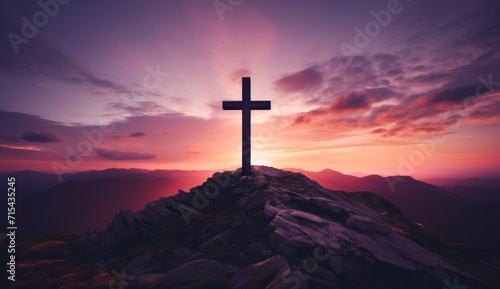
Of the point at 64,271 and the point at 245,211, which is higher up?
the point at 245,211

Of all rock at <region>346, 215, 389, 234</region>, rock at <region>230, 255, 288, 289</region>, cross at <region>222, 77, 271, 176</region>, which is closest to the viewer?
rock at <region>230, 255, 288, 289</region>

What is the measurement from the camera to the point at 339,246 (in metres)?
13.3

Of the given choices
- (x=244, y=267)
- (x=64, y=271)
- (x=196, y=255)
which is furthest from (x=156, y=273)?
(x=64, y=271)

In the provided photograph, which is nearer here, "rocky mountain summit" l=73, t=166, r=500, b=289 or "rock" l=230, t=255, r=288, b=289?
"rock" l=230, t=255, r=288, b=289

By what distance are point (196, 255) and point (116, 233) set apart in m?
7.35

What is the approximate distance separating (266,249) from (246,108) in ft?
46.0

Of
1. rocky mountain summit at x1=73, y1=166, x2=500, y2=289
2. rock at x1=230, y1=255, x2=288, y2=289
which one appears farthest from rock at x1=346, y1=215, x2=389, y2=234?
rock at x1=230, y1=255, x2=288, y2=289

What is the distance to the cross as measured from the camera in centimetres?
2347

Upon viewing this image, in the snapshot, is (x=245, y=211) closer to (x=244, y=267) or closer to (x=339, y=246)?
(x=244, y=267)

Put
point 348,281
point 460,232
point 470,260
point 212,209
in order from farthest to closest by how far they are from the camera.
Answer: point 460,232, point 212,209, point 470,260, point 348,281

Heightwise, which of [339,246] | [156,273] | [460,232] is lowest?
[460,232]

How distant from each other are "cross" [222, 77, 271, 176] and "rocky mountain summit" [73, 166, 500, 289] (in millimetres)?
2396

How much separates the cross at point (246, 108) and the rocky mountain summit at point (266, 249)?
7.86 ft

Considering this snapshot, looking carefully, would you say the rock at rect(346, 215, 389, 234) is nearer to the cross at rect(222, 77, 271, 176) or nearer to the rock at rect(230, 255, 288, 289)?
the rock at rect(230, 255, 288, 289)
